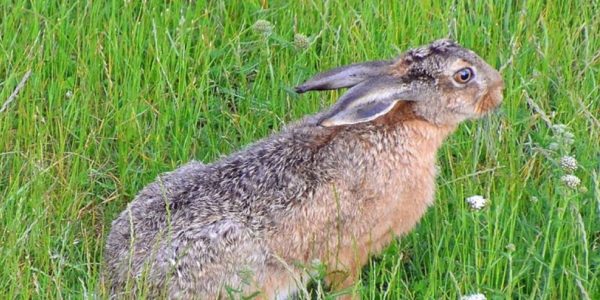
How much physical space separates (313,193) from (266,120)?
1109 mm

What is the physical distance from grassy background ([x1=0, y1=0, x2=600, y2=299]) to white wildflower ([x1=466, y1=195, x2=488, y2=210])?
0.06m

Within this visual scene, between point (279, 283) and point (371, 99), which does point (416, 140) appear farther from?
point (279, 283)

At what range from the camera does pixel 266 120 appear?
6859mm

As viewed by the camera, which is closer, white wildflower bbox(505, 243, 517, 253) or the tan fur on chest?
white wildflower bbox(505, 243, 517, 253)

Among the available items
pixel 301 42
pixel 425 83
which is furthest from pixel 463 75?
pixel 301 42

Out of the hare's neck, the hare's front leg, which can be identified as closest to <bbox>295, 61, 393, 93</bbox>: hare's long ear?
the hare's neck

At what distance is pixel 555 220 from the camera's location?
5812 mm

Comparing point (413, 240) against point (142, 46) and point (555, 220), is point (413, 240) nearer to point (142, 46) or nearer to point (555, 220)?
point (555, 220)

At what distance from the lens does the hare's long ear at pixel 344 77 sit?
19.6 ft

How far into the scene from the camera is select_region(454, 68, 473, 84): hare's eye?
19.7ft

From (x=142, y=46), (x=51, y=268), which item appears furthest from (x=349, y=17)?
(x=51, y=268)

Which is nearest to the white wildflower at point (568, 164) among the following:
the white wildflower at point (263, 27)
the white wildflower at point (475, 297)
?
the white wildflower at point (475, 297)

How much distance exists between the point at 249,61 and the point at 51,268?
1.85m

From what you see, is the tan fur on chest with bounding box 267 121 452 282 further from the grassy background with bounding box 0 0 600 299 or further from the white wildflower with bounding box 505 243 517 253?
the white wildflower with bounding box 505 243 517 253
